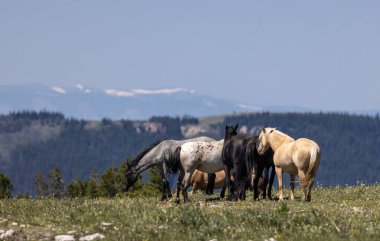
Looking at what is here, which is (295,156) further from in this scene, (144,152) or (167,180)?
(144,152)

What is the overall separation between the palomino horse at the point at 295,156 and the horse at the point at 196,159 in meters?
1.53

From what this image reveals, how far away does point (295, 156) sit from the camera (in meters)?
27.1

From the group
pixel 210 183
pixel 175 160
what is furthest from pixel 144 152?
pixel 175 160

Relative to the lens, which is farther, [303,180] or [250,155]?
[250,155]

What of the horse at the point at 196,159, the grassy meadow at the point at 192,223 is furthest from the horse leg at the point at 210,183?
the grassy meadow at the point at 192,223

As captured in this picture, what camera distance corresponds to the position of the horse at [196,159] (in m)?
28.4

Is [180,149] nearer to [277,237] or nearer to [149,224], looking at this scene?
[149,224]

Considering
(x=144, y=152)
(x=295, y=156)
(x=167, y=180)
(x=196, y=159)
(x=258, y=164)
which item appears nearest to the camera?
(x=295, y=156)

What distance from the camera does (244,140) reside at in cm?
2888

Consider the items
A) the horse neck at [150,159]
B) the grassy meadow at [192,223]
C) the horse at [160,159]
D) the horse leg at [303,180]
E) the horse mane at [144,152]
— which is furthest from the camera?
the horse mane at [144,152]

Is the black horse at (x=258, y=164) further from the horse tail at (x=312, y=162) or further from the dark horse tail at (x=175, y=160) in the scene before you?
the dark horse tail at (x=175, y=160)

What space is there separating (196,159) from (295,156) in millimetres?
3594

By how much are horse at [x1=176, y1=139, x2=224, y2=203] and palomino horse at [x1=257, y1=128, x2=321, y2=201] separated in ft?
5.02

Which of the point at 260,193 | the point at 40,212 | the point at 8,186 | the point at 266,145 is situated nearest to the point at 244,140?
the point at 266,145
